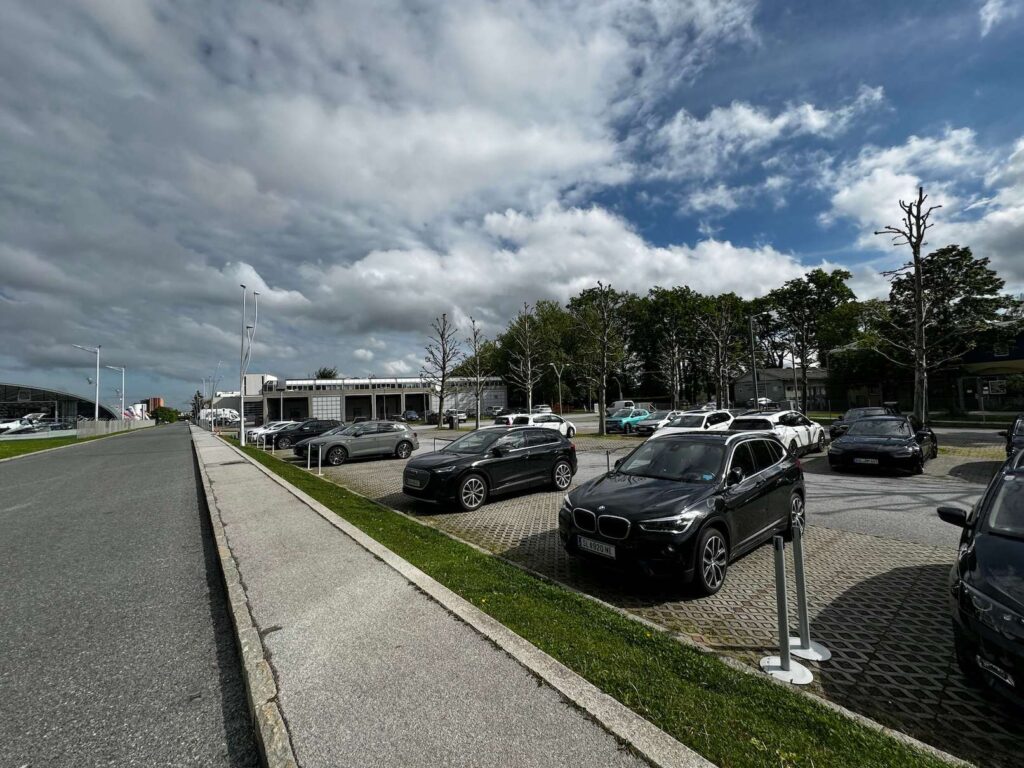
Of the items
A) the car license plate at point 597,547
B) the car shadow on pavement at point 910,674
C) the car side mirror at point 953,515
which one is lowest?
the car shadow on pavement at point 910,674

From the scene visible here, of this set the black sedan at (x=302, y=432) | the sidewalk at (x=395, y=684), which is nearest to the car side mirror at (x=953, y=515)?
the sidewalk at (x=395, y=684)

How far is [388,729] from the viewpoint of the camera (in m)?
2.56

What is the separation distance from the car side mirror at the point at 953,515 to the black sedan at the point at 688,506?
128cm

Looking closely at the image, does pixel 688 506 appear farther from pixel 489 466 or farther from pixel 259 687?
pixel 489 466

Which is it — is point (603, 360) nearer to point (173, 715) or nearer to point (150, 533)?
point (150, 533)

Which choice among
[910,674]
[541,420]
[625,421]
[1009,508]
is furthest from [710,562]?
[625,421]

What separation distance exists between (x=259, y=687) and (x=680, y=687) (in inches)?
102

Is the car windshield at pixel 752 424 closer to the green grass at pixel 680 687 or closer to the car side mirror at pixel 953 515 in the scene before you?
the car side mirror at pixel 953 515

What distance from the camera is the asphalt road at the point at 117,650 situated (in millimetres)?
2711

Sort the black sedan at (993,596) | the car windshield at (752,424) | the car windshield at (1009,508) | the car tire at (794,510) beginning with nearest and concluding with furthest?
the black sedan at (993,596) < the car windshield at (1009,508) < the car tire at (794,510) < the car windshield at (752,424)

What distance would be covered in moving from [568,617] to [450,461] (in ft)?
16.9

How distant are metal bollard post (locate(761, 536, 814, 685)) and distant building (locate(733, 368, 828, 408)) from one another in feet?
192

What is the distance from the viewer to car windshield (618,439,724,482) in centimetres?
548

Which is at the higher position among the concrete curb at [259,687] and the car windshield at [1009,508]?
the car windshield at [1009,508]
